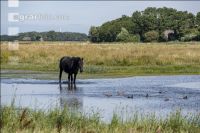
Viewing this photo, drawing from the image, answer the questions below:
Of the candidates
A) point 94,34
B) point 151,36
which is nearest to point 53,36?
point 94,34

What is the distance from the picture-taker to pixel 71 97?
58.0ft

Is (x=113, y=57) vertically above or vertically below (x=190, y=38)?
below

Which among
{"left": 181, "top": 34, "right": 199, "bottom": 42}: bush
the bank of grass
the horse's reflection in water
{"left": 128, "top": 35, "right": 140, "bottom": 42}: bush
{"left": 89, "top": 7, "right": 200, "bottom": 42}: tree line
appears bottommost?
the horse's reflection in water

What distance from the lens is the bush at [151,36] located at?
18344mm

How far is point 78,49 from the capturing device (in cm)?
2994

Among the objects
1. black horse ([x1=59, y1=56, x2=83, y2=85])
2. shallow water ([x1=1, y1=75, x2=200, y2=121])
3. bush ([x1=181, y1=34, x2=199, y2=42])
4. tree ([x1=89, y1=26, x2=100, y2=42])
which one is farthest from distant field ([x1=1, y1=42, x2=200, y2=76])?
tree ([x1=89, y1=26, x2=100, y2=42])

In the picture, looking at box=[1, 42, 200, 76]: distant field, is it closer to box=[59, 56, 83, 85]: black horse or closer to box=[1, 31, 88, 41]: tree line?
box=[59, 56, 83, 85]: black horse

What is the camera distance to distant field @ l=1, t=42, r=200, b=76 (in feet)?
69.9

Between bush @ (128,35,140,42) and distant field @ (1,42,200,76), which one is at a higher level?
bush @ (128,35,140,42)

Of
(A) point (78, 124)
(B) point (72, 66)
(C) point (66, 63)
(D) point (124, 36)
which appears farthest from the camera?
(C) point (66, 63)

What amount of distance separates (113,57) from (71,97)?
12552 mm

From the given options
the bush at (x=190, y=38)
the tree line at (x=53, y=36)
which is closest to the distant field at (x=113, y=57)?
the bush at (x=190, y=38)

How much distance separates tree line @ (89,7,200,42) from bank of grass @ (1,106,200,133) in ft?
19.4

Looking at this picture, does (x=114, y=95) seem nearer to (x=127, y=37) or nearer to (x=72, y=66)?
(x=127, y=37)
